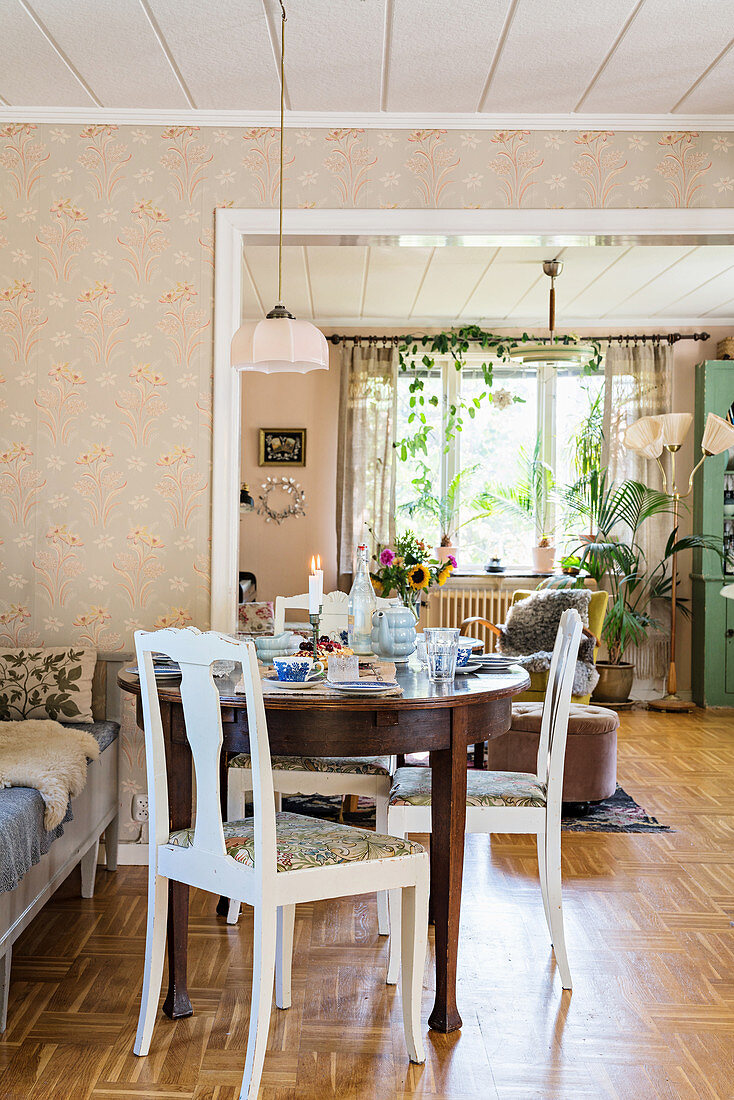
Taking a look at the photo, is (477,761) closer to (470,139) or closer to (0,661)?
(0,661)

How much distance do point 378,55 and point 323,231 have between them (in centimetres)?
64

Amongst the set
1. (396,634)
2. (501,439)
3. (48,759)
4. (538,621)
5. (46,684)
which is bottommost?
(48,759)

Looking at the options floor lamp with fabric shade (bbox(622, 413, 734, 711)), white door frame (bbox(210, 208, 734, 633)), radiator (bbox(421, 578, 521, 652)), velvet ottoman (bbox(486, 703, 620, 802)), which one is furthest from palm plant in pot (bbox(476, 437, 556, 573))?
white door frame (bbox(210, 208, 734, 633))

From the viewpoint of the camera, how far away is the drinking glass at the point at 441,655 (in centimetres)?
244

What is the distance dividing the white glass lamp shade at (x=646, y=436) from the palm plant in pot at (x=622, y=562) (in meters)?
0.37

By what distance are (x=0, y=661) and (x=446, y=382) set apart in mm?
4560

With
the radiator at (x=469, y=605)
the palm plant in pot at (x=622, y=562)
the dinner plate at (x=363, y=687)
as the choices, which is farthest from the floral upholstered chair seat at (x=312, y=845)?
the radiator at (x=469, y=605)

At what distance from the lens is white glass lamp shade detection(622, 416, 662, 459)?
6.38 metres

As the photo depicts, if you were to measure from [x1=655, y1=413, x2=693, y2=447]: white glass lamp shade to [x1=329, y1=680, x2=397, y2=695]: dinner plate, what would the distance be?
4.61 m

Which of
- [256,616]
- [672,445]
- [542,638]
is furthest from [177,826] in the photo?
[672,445]

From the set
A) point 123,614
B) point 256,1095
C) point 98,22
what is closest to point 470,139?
point 98,22

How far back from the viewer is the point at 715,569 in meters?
6.50

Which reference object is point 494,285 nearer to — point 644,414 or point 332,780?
point 644,414

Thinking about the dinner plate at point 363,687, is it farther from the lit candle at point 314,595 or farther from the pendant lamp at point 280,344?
the pendant lamp at point 280,344
